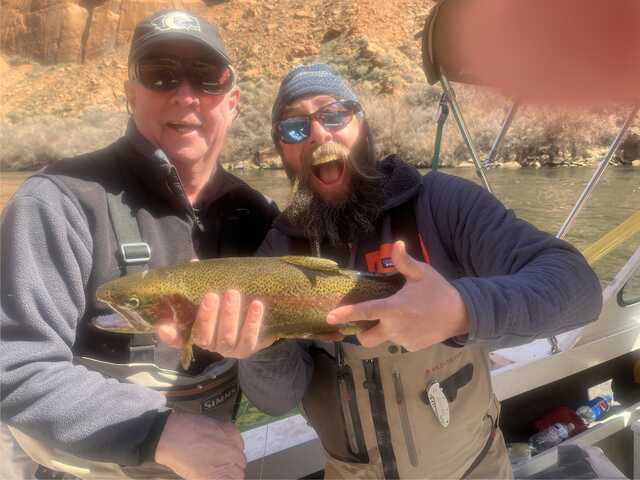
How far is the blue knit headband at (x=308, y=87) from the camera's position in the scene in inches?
96.7

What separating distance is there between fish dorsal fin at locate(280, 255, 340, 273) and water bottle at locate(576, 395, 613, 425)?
247cm

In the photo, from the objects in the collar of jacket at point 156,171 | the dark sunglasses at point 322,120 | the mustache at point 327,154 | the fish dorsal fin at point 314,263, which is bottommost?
the fish dorsal fin at point 314,263

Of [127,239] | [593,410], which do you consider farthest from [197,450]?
[593,410]

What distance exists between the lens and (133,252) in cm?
187

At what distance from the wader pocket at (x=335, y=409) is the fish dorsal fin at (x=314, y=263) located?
15.5 inches

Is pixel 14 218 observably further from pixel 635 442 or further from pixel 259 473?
pixel 635 442

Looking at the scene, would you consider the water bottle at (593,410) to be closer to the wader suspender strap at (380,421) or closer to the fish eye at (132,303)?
the wader suspender strap at (380,421)

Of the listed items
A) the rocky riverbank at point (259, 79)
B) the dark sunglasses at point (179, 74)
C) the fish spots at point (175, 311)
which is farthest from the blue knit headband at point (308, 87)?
the rocky riverbank at point (259, 79)

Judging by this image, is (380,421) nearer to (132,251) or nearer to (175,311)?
(175,311)

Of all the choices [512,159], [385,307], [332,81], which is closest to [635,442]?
[385,307]

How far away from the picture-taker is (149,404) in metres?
1.70

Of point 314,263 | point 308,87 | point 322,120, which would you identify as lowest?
point 314,263

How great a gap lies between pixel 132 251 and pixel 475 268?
135cm

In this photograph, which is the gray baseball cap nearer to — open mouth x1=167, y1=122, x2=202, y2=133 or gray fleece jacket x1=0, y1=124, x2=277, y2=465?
open mouth x1=167, y1=122, x2=202, y2=133
